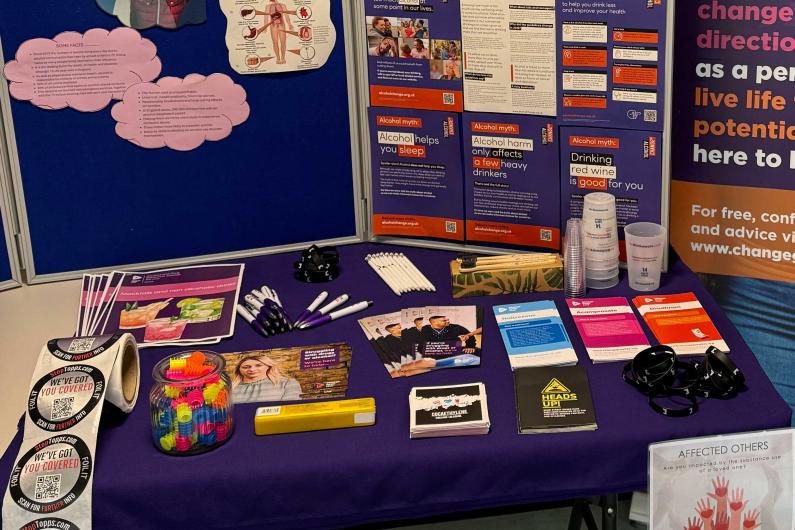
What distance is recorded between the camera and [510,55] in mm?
2225

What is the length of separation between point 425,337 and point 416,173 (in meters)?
0.52

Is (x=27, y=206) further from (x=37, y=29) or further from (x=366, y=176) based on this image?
(x=366, y=176)

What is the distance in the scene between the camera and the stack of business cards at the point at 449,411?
1.71 meters

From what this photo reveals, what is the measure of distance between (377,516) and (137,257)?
38.3 inches

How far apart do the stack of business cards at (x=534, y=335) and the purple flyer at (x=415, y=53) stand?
495 mm

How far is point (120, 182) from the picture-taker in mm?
2350

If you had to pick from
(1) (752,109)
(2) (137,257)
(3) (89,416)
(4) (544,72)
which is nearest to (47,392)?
(3) (89,416)

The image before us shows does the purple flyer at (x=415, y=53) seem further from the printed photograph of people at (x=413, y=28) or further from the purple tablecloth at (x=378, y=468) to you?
the purple tablecloth at (x=378, y=468)

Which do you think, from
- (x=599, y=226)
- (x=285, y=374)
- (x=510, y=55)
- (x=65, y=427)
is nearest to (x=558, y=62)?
(x=510, y=55)

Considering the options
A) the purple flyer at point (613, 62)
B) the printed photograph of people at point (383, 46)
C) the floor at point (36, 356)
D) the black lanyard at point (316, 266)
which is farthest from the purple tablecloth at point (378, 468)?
the printed photograph of people at point (383, 46)

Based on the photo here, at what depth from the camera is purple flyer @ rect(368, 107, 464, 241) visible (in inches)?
92.1

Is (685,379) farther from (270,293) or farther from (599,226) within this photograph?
(270,293)

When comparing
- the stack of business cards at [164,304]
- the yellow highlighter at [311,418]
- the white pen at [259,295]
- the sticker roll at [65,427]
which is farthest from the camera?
the white pen at [259,295]

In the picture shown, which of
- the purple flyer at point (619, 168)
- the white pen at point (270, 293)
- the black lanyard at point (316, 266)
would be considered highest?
the purple flyer at point (619, 168)
